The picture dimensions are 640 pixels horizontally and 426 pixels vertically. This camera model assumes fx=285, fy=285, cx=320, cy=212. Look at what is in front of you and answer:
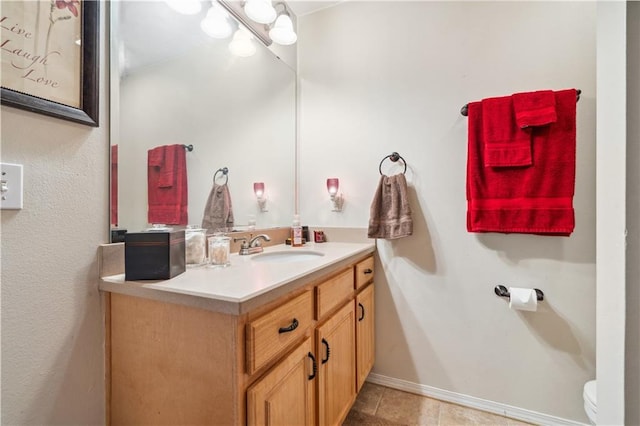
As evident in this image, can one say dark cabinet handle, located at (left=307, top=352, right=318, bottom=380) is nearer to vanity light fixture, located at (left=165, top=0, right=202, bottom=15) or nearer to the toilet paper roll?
the toilet paper roll

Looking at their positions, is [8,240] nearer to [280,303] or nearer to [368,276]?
[280,303]

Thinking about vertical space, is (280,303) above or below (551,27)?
below

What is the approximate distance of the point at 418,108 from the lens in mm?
1689

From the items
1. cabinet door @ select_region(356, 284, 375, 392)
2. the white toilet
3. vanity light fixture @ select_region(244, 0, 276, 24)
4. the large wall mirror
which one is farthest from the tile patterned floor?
vanity light fixture @ select_region(244, 0, 276, 24)

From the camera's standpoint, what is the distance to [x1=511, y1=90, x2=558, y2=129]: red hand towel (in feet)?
4.30

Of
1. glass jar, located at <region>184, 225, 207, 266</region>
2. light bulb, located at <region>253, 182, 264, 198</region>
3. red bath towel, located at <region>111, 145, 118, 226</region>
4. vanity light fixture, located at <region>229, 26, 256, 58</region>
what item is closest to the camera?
red bath towel, located at <region>111, 145, 118, 226</region>

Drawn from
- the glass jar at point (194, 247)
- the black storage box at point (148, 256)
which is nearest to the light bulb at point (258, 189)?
the glass jar at point (194, 247)

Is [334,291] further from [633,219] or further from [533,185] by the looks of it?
[533,185]

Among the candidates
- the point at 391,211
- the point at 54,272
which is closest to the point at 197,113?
the point at 54,272

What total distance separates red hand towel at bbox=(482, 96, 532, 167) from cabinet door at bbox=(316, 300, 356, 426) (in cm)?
102

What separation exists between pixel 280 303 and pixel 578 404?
1.62m

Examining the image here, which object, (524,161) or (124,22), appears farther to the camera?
(524,161)

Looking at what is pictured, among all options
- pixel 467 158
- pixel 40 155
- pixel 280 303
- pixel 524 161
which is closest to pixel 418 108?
pixel 467 158

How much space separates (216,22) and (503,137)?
1525mm
